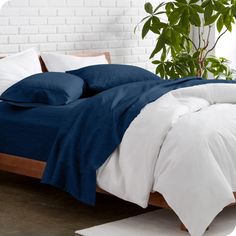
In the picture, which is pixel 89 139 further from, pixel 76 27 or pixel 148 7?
pixel 148 7

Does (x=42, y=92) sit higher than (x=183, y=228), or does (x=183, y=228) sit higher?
(x=42, y=92)

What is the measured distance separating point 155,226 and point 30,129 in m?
1.22

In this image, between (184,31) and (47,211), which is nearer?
(47,211)

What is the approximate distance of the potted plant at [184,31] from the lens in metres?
7.22

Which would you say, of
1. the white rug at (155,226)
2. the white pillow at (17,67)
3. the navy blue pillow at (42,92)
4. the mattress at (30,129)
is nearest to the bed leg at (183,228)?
the white rug at (155,226)

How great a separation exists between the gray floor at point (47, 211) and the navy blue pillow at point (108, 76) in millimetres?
870

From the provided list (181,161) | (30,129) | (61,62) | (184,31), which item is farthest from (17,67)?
(181,161)

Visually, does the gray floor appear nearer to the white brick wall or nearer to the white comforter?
the white comforter

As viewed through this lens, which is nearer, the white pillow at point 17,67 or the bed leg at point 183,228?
the bed leg at point 183,228

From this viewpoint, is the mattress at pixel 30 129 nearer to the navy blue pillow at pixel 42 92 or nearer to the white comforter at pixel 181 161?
the navy blue pillow at pixel 42 92

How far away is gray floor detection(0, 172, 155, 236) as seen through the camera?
4.26m

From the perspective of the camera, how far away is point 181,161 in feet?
13.1

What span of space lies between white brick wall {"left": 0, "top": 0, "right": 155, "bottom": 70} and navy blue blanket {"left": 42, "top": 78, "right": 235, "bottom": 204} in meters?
2.05

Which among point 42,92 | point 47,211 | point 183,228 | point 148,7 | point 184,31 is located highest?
point 148,7
